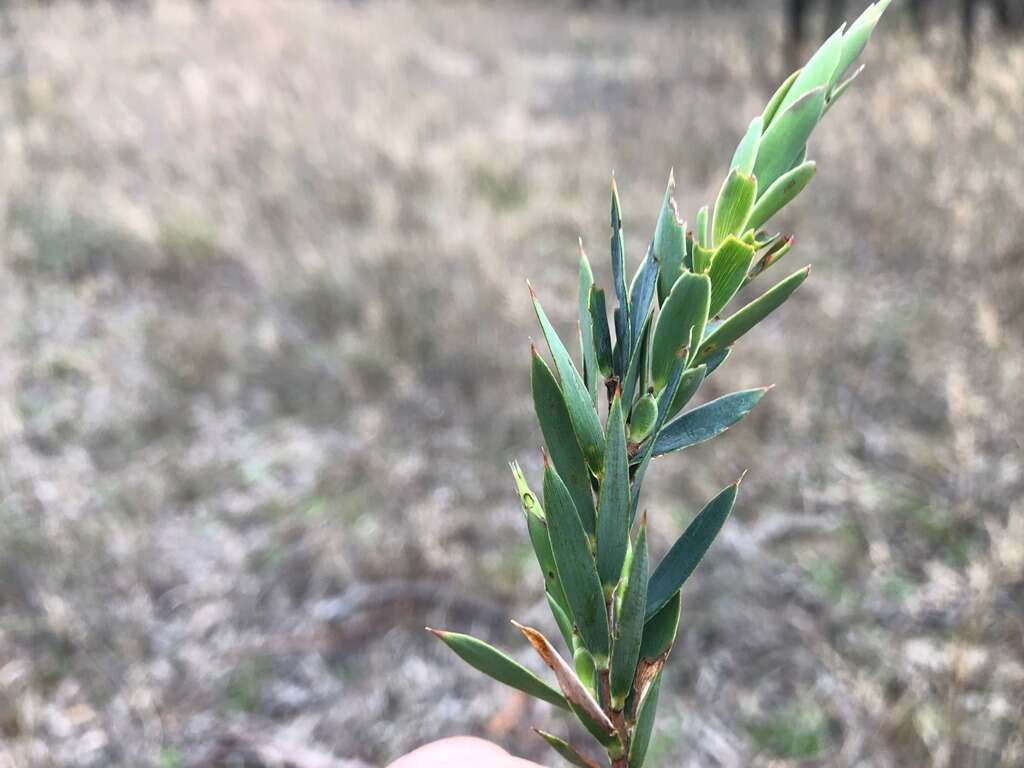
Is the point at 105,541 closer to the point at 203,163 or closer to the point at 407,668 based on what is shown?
the point at 407,668

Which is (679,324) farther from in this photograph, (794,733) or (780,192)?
(794,733)

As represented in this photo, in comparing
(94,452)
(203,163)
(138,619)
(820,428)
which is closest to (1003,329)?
(820,428)

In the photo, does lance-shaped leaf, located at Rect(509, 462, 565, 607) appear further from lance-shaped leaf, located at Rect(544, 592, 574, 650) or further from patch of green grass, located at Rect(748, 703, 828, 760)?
patch of green grass, located at Rect(748, 703, 828, 760)

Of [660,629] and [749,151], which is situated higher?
[749,151]

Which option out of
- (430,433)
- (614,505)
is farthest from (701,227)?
(430,433)

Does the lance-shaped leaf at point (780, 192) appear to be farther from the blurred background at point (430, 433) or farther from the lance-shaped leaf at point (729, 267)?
the blurred background at point (430, 433)

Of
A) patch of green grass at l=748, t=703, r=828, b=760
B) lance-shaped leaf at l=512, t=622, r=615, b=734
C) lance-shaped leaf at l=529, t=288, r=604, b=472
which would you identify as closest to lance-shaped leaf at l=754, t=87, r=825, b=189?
lance-shaped leaf at l=529, t=288, r=604, b=472

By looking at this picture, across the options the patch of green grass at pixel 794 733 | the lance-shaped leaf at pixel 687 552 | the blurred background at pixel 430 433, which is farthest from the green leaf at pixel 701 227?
the patch of green grass at pixel 794 733
